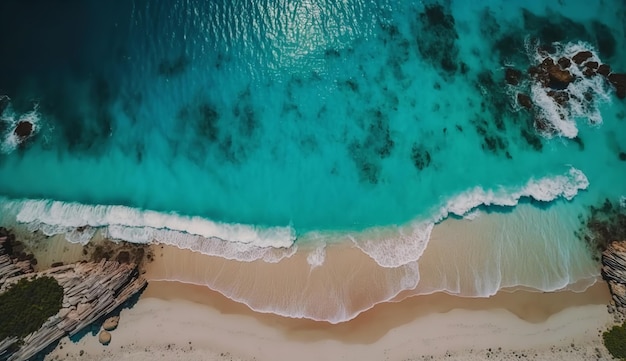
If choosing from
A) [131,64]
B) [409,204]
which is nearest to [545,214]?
[409,204]

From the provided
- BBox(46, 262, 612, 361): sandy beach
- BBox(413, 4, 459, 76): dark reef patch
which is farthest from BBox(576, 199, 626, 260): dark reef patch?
BBox(413, 4, 459, 76): dark reef patch

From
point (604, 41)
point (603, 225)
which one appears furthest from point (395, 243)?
point (604, 41)

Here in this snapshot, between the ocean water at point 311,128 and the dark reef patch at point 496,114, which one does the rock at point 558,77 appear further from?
the dark reef patch at point 496,114

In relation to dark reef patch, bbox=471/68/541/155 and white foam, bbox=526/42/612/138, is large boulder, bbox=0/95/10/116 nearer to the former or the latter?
dark reef patch, bbox=471/68/541/155

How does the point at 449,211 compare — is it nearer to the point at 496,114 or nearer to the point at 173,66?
the point at 496,114

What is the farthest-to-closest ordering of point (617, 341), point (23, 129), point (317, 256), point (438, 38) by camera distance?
1. point (438, 38)
2. point (23, 129)
3. point (317, 256)
4. point (617, 341)

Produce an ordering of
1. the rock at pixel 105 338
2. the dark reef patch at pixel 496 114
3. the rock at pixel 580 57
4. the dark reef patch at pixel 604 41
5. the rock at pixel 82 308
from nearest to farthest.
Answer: the rock at pixel 82 308 → the rock at pixel 105 338 → the dark reef patch at pixel 496 114 → the rock at pixel 580 57 → the dark reef patch at pixel 604 41

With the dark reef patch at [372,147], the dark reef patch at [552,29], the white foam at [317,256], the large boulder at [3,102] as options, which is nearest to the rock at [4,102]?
the large boulder at [3,102]
